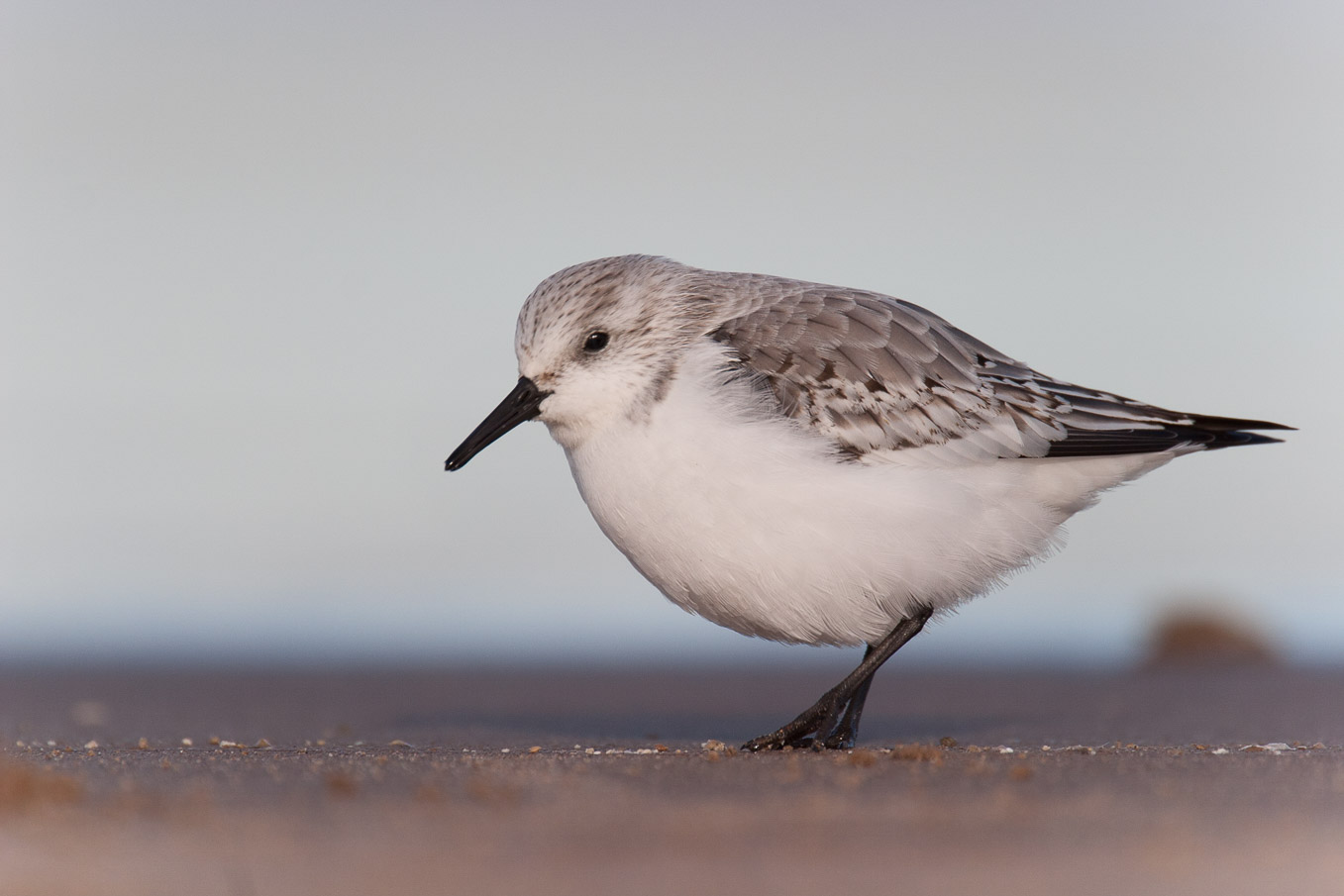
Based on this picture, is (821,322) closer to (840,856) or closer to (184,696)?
(840,856)

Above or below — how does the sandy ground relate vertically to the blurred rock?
below

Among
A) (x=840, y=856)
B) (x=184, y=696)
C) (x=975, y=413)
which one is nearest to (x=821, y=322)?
(x=975, y=413)

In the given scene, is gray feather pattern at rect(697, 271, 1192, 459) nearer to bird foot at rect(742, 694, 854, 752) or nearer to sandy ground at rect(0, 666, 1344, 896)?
bird foot at rect(742, 694, 854, 752)

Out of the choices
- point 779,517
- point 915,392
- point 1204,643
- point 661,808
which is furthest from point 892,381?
point 1204,643

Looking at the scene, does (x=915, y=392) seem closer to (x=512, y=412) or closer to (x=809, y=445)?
(x=809, y=445)

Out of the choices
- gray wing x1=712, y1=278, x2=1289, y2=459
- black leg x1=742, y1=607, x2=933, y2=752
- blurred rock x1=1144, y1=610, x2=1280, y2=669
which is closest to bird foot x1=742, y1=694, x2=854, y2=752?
black leg x1=742, y1=607, x2=933, y2=752
